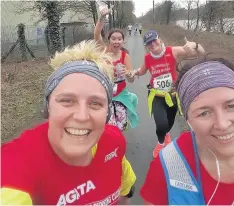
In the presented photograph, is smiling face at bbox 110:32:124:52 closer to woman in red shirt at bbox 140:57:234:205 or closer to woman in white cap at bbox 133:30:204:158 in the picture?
woman in white cap at bbox 133:30:204:158

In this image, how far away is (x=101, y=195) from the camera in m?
1.80

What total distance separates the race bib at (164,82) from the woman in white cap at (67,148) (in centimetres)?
262

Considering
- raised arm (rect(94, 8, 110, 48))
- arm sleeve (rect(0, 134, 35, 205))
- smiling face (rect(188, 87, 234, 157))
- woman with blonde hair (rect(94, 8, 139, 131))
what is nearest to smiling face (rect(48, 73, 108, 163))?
arm sleeve (rect(0, 134, 35, 205))

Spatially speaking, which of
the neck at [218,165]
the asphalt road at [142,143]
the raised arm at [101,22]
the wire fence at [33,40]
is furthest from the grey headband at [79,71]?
the wire fence at [33,40]

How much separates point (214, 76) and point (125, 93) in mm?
2781

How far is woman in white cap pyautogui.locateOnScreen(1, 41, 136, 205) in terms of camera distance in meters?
1.50

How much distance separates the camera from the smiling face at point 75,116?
1602 millimetres

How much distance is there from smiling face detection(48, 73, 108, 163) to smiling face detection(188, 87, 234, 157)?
0.49m

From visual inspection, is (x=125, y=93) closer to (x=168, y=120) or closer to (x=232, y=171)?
(x=168, y=120)

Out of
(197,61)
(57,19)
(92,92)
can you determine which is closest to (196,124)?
(197,61)

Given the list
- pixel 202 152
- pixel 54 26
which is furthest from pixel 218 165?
pixel 54 26

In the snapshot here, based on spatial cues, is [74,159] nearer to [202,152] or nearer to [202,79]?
[202,152]

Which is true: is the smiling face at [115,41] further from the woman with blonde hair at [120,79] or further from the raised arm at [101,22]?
the raised arm at [101,22]

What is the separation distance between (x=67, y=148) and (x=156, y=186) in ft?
1.77
